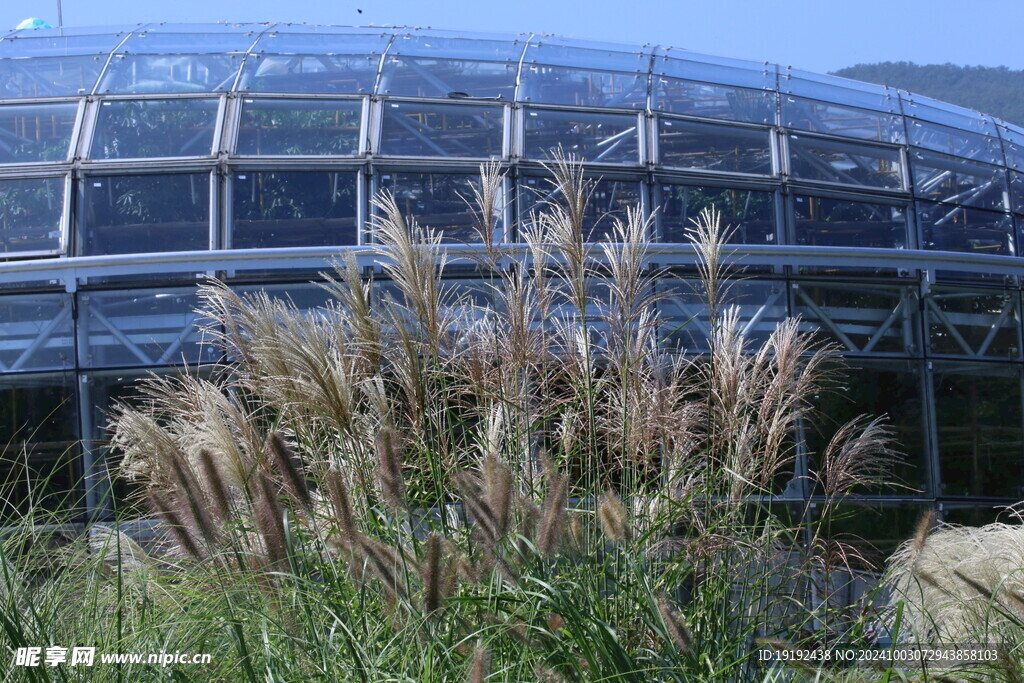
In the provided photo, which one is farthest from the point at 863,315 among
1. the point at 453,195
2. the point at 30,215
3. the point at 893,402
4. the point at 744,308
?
the point at 30,215

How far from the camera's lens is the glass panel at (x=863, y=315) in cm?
881

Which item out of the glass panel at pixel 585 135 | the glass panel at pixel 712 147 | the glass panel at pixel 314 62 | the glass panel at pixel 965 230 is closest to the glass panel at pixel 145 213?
the glass panel at pixel 314 62

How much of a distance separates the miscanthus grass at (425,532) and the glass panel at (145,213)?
4236mm

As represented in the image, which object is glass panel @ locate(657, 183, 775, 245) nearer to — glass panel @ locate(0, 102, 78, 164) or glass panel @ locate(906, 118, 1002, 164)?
glass panel @ locate(906, 118, 1002, 164)

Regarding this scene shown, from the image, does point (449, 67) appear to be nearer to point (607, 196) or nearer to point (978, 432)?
point (607, 196)

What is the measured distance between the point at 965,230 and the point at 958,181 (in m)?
0.68

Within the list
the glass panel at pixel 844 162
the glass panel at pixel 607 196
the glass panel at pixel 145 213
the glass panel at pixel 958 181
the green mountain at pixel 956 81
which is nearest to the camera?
the glass panel at pixel 145 213

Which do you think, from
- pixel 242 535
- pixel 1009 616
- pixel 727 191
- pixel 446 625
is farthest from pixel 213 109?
pixel 1009 616

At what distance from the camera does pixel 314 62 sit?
9477mm

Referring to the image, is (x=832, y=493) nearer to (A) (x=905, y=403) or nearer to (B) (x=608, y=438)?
(B) (x=608, y=438)

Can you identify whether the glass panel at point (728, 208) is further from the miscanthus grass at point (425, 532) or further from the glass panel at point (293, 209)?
the miscanthus grass at point (425, 532)

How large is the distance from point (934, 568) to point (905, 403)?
16.5 ft

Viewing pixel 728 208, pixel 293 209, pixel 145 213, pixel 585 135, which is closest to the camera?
pixel 145 213

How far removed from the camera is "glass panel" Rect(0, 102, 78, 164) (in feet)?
28.2
